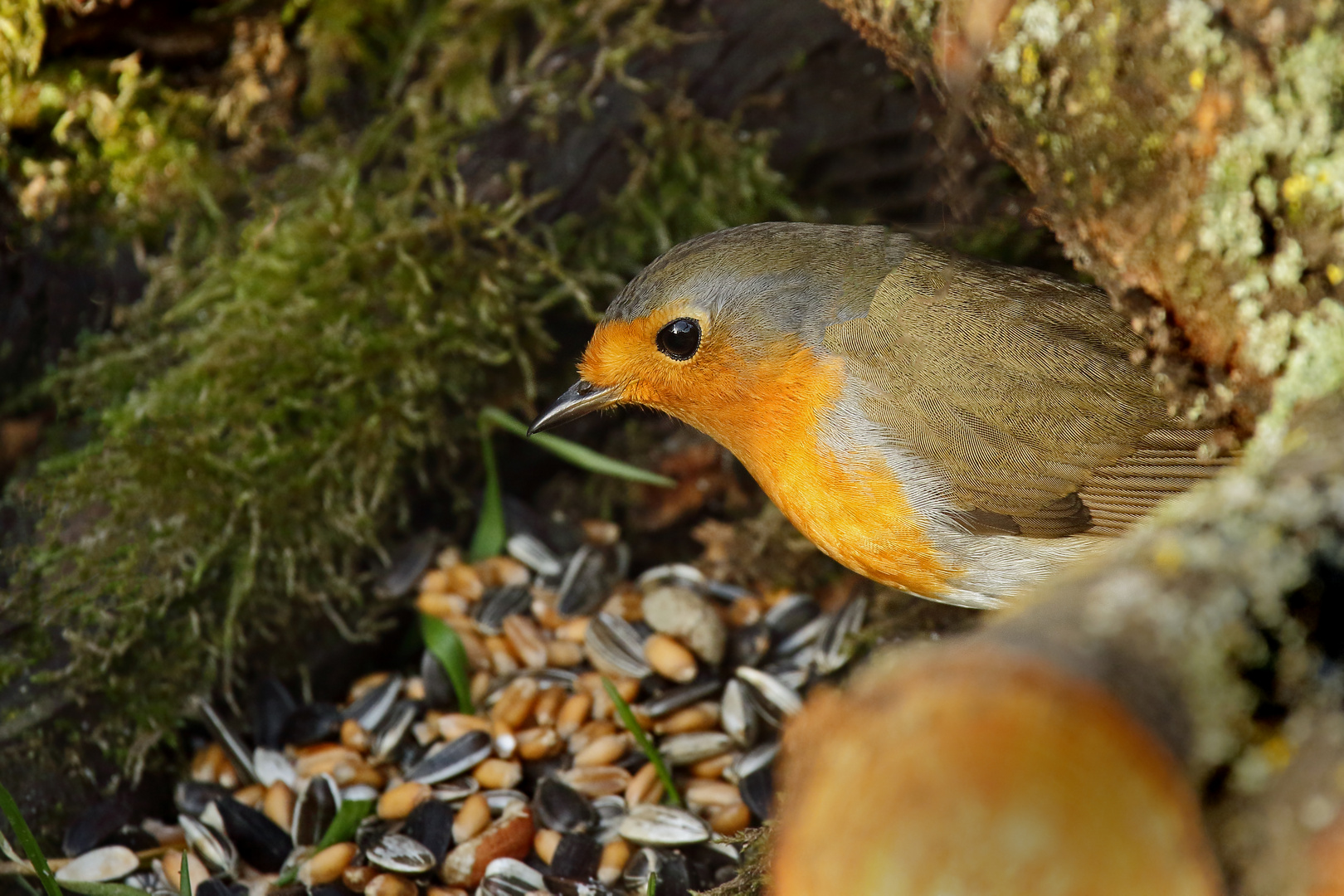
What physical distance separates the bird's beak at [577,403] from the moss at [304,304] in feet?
1.84

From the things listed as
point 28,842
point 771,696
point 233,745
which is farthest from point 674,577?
point 28,842

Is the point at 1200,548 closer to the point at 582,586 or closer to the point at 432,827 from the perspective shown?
the point at 432,827

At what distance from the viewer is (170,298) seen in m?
3.36

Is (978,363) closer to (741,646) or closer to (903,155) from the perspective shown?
(741,646)

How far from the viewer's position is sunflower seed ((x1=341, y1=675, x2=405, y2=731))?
292cm

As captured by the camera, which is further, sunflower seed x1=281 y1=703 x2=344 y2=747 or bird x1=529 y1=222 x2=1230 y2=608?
sunflower seed x1=281 y1=703 x2=344 y2=747

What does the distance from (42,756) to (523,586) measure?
1.33 metres

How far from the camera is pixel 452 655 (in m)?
2.98

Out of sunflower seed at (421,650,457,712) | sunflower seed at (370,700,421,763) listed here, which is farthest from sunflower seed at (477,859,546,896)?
sunflower seed at (421,650,457,712)

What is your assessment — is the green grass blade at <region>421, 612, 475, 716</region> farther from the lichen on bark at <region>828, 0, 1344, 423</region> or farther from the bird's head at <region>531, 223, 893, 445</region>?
the lichen on bark at <region>828, 0, 1344, 423</region>

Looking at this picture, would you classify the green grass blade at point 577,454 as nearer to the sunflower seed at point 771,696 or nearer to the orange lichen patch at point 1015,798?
the sunflower seed at point 771,696

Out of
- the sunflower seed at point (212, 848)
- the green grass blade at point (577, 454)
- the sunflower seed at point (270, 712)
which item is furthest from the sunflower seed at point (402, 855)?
the green grass blade at point (577, 454)

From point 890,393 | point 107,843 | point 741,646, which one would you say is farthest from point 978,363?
point 107,843

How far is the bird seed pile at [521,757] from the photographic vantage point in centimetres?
241
